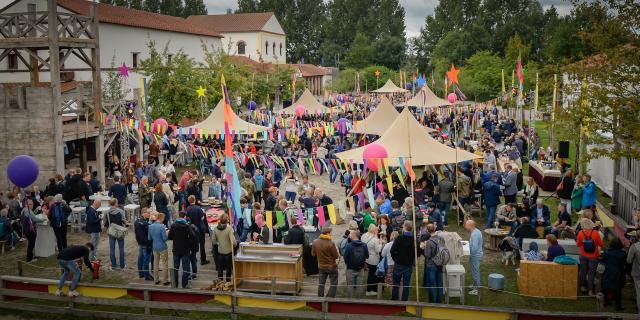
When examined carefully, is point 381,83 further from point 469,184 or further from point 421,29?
point 469,184

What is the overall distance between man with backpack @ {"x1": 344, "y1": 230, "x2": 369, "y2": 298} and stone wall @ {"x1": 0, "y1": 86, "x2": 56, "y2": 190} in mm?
12403

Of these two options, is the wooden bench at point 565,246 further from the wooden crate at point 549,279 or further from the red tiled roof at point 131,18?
the red tiled roof at point 131,18

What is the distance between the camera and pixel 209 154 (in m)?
24.6

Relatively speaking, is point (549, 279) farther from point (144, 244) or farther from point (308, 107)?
point (308, 107)

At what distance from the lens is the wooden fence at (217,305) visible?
954cm

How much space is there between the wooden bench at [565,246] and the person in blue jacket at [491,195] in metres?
3.01

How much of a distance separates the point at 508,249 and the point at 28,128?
49.3 ft

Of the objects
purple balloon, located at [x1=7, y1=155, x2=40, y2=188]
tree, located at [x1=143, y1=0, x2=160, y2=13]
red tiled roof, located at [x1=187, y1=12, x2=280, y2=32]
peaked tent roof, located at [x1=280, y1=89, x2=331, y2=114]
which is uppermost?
tree, located at [x1=143, y1=0, x2=160, y2=13]

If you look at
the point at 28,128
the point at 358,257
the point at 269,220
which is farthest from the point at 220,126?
the point at 358,257

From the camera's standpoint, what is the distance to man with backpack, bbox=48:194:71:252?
13.6 metres

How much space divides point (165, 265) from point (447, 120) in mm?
26268

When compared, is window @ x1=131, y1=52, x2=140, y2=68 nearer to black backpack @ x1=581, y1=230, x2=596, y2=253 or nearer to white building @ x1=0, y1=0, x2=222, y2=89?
white building @ x1=0, y1=0, x2=222, y2=89

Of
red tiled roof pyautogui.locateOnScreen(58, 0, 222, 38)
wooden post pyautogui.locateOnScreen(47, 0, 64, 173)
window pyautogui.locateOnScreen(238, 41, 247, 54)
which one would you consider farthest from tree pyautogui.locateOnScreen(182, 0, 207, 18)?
wooden post pyautogui.locateOnScreen(47, 0, 64, 173)

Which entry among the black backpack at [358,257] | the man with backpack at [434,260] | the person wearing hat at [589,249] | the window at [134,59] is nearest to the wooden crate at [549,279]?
the person wearing hat at [589,249]
